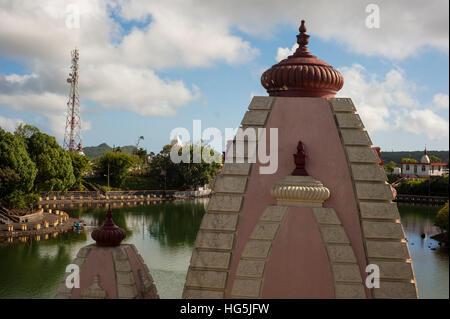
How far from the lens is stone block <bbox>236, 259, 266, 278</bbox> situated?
551 cm

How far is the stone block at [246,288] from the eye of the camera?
5453 mm

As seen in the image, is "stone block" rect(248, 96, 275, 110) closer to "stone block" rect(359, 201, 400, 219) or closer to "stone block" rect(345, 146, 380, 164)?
"stone block" rect(345, 146, 380, 164)

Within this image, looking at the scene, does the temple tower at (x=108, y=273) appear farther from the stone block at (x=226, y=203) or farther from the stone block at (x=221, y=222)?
the stone block at (x=226, y=203)

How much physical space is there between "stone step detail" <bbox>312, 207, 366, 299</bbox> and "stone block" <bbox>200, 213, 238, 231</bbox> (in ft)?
3.76

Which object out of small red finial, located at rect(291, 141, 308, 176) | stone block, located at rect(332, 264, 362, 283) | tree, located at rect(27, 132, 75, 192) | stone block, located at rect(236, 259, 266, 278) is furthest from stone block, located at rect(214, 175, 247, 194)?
tree, located at rect(27, 132, 75, 192)

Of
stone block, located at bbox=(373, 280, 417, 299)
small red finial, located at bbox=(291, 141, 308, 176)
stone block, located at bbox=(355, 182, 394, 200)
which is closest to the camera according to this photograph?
stone block, located at bbox=(373, 280, 417, 299)

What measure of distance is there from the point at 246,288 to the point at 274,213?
109 centimetres

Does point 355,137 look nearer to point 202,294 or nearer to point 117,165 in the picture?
point 202,294

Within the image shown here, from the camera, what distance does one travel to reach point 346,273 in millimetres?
5434

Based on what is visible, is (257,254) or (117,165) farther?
(117,165)

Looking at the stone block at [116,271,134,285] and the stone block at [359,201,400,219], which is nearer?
the stone block at [359,201,400,219]

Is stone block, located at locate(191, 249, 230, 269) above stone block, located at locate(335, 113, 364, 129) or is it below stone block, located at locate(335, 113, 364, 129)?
below

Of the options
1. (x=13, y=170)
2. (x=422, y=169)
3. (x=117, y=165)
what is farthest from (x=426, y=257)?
(x=422, y=169)
